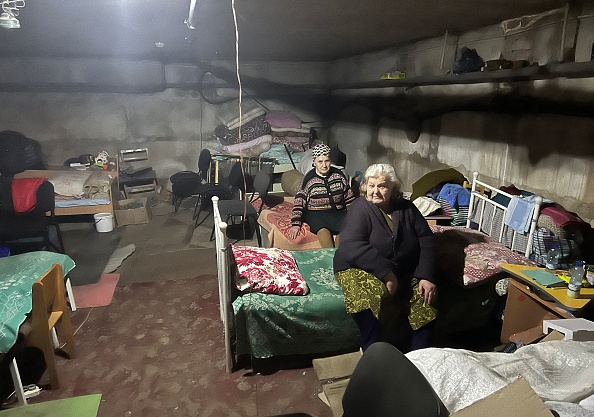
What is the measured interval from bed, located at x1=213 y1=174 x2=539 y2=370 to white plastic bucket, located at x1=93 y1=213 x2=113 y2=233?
306cm

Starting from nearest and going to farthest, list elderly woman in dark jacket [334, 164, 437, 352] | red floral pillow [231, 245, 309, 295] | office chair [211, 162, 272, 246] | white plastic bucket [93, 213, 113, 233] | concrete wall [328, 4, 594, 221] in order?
elderly woman in dark jacket [334, 164, 437, 352] < red floral pillow [231, 245, 309, 295] < concrete wall [328, 4, 594, 221] < office chair [211, 162, 272, 246] < white plastic bucket [93, 213, 113, 233]

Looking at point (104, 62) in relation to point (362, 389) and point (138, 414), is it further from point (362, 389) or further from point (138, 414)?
point (362, 389)

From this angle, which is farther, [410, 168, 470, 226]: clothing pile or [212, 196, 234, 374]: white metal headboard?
[410, 168, 470, 226]: clothing pile

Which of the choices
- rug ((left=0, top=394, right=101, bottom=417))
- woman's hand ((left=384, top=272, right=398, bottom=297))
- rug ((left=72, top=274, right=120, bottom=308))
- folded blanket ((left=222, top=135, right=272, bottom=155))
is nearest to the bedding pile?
rug ((left=72, top=274, right=120, bottom=308))

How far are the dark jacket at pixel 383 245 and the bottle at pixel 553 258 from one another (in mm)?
734

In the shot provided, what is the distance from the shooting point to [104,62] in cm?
648

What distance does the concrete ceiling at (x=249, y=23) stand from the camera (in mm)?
2627

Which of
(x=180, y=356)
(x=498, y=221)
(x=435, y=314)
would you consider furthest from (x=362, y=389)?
(x=498, y=221)

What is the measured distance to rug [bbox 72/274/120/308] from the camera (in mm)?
3496

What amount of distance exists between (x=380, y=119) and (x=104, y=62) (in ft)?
14.4

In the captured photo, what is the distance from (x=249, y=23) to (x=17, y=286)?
2.51 m

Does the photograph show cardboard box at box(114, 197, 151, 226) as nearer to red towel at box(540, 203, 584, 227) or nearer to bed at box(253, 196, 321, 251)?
bed at box(253, 196, 321, 251)

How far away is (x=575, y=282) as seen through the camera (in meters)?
2.31

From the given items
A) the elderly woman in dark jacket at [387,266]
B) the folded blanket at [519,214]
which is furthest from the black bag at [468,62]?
the elderly woman in dark jacket at [387,266]
